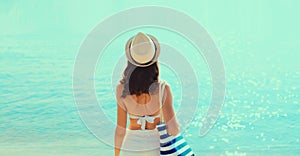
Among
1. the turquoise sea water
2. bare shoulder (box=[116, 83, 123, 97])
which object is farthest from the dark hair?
the turquoise sea water

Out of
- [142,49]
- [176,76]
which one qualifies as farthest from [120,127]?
[176,76]

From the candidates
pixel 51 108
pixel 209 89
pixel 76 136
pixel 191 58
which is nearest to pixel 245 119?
pixel 209 89

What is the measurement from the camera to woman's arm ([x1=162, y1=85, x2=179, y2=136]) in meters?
1.81

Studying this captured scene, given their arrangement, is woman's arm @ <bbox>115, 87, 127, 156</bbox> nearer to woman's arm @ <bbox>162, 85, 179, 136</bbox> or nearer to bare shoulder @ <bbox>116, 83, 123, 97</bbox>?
bare shoulder @ <bbox>116, 83, 123, 97</bbox>

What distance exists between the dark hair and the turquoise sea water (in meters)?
2.65

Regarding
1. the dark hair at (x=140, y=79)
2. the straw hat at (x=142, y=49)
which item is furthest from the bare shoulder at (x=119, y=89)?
the straw hat at (x=142, y=49)

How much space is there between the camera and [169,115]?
182 centimetres

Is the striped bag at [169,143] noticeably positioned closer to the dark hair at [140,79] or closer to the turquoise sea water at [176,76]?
the dark hair at [140,79]

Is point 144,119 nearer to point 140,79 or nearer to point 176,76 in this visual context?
point 140,79

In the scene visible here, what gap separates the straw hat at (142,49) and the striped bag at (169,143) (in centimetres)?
12

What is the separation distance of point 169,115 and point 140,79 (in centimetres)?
18

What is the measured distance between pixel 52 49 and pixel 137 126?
443 cm

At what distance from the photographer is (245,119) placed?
16.6ft

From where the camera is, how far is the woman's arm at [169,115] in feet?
5.94
